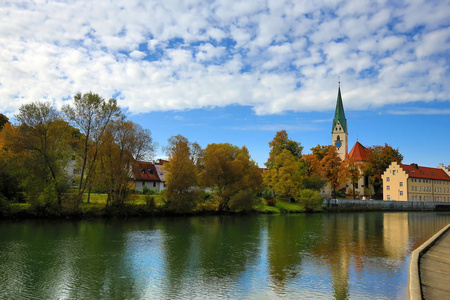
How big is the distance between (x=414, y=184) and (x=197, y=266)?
284ft

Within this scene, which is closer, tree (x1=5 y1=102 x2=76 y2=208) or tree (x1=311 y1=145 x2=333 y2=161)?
tree (x1=5 y1=102 x2=76 y2=208)

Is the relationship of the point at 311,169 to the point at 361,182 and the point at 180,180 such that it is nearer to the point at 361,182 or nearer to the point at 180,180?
the point at 361,182

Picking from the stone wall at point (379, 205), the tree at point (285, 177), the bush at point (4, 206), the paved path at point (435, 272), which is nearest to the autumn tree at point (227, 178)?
the tree at point (285, 177)

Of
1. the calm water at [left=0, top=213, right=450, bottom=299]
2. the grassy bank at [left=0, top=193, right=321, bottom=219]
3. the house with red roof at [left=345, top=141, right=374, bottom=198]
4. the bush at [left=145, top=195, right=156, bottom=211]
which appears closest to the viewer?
the calm water at [left=0, top=213, right=450, bottom=299]

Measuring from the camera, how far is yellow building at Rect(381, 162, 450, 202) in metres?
86.6

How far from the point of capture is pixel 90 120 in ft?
148

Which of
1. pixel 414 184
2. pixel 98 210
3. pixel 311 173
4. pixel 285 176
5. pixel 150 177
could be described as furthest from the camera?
pixel 414 184

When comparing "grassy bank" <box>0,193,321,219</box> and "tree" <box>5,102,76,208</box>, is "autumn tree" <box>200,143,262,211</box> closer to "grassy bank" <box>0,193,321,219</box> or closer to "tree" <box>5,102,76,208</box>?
"grassy bank" <box>0,193,321,219</box>

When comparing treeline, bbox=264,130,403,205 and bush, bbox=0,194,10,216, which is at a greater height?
Result: treeline, bbox=264,130,403,205

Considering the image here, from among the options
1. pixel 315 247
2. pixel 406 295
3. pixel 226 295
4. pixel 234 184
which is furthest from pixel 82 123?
pixel 406 295

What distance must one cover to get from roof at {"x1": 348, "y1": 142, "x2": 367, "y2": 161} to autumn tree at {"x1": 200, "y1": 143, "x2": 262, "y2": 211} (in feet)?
Answer: 177

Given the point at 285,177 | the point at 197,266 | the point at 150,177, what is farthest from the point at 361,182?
the point at 197,266

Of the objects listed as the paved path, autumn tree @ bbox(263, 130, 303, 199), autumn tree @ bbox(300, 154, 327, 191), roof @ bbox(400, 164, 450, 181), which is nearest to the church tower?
roof @ bbox(400, 164, 450, 181)

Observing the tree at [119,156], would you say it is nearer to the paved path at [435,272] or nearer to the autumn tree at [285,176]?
the autumn tree at [285,176]
